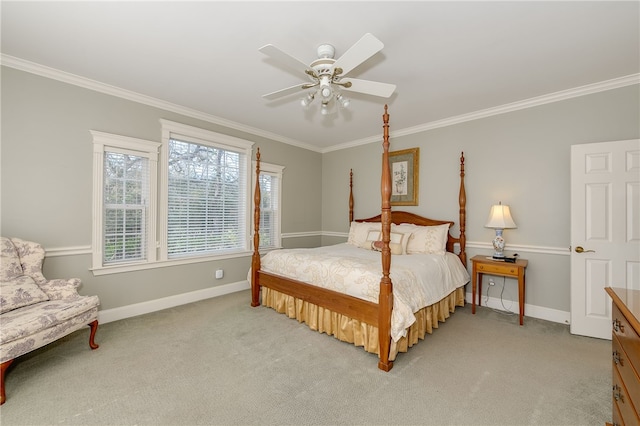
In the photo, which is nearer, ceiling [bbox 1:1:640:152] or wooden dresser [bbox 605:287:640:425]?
wooden dresser [bbox 605:287:640:425]

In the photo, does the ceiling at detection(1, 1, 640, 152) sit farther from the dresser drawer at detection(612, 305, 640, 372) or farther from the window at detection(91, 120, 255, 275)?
the dresser drawer at detection(612, 305, 640, 372)

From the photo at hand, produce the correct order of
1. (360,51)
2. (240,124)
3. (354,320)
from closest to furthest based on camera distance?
(360,51), (354,320), (240,124)

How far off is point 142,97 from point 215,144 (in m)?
1.04

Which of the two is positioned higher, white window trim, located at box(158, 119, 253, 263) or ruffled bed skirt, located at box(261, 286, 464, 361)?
white window trim, located at box(158, 119, 253, 263)

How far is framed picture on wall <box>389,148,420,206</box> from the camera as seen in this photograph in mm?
4410

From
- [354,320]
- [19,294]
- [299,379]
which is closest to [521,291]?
[354,320]

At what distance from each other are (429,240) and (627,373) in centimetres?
253

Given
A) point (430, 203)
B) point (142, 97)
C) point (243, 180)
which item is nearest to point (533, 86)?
point (430, 203)

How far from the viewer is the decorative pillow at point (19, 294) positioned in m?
2.12

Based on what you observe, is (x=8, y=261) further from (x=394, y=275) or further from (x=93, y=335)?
(x=394, y=275)

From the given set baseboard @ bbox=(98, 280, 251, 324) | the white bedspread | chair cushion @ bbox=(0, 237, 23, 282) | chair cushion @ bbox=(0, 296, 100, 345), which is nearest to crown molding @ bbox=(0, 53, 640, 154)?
chair cushion @ bbox=(0, 237, 23, 282)

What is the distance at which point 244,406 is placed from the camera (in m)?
1.80

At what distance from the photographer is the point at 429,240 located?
3.71 m

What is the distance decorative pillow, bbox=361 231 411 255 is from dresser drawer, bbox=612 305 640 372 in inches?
88.4
